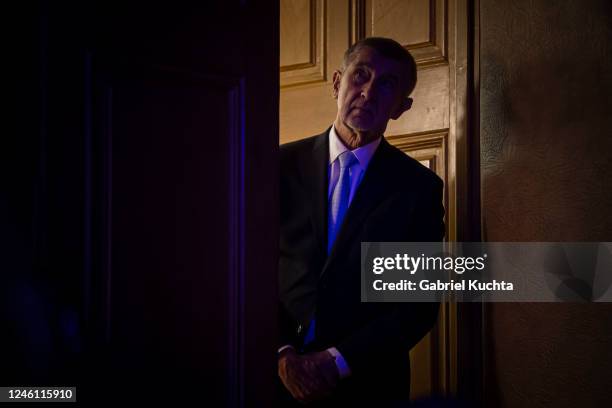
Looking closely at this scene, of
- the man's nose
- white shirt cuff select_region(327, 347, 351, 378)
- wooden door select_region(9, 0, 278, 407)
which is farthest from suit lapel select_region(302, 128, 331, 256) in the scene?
wooden door select_region(9, 0, 278, 407)

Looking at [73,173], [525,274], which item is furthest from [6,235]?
[525,274]

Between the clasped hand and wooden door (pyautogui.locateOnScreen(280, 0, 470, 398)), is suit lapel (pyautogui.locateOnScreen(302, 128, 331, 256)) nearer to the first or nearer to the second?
the clasped hand

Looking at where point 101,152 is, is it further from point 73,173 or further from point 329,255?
point 329,255

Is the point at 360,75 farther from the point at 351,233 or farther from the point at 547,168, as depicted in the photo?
the point at 547,168

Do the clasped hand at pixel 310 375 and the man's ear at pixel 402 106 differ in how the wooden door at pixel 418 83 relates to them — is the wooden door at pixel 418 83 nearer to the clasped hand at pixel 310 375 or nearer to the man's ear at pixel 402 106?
the man's ear at pixel 402 106

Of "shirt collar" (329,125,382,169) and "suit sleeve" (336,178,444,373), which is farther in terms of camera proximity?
"shirt collar" (329,125,382,169)

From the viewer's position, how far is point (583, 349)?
2.39 meters

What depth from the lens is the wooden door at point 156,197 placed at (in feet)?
5.03

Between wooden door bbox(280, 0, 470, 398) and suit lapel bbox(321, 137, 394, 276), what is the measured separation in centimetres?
44

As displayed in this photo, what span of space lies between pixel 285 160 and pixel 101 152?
861 millimetres

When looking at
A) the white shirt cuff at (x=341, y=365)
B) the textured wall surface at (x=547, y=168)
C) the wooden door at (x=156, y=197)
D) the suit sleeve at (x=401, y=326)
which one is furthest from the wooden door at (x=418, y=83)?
the wooden door at (x=156, y=197)

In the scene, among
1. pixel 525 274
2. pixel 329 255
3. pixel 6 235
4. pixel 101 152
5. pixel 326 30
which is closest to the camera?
pixel 6 235

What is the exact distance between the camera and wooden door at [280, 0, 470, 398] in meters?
2.64

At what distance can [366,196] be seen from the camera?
2244 millimetres
